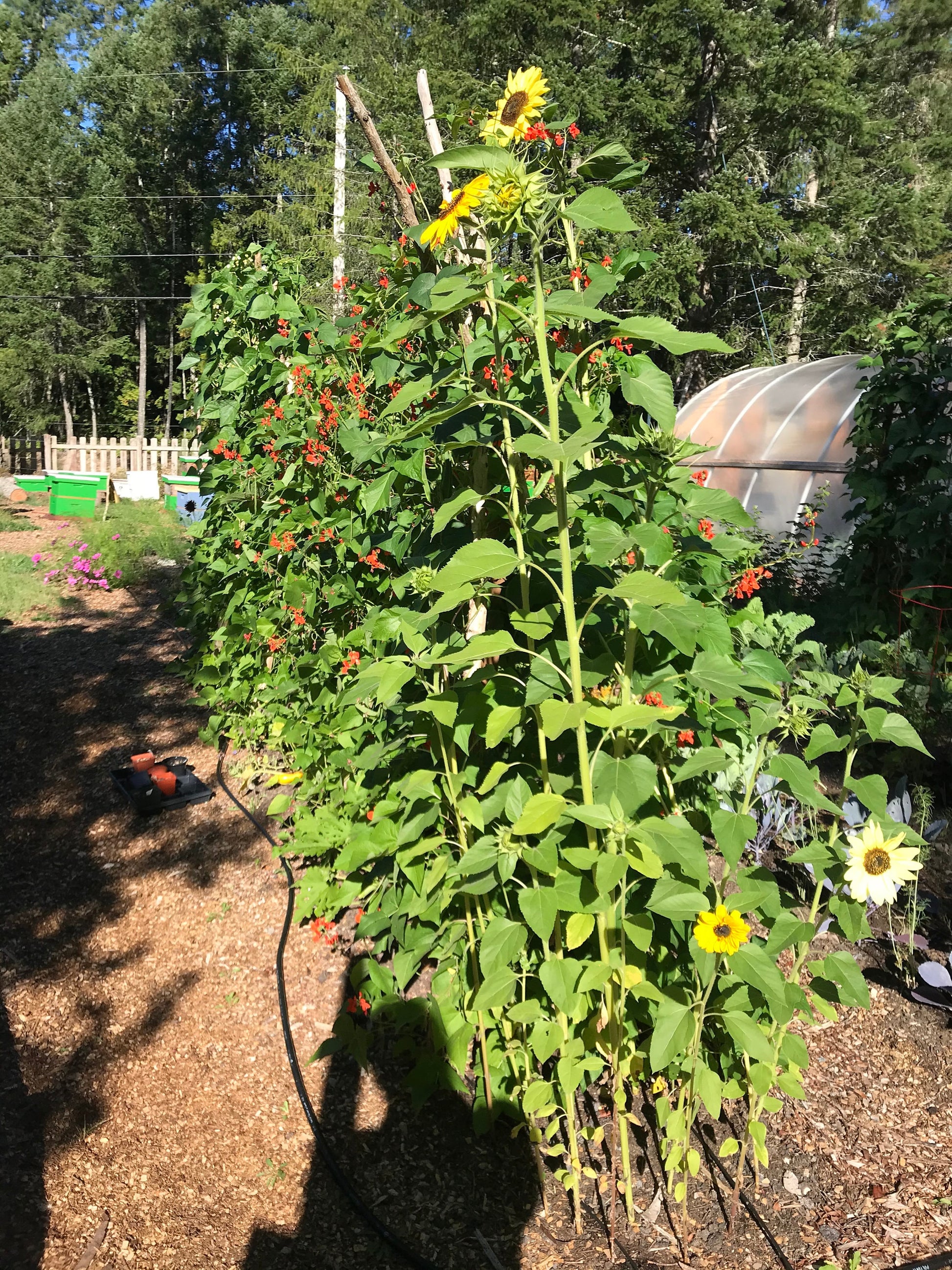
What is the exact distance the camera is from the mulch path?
1.64 meters

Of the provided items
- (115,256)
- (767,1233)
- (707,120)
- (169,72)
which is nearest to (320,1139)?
(767,1233)

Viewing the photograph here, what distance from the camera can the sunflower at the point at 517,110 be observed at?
129cm

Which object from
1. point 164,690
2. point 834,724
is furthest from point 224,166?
point 834,724

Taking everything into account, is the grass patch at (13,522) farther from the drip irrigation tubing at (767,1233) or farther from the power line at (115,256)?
the power line at (115,256)

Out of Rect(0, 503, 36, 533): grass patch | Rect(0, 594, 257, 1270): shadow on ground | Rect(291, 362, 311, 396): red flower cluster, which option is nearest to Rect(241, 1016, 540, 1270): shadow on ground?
Rect(0, 594, 257, 1270): shadow on ground

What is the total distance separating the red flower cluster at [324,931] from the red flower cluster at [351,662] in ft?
2.36

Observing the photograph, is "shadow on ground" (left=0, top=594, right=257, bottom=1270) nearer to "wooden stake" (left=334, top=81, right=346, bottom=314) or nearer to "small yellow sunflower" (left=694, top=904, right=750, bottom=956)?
"small yellow sunflower" (left=694, top=904, right=750, bottom=956)

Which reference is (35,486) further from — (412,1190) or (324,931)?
(412,1190)

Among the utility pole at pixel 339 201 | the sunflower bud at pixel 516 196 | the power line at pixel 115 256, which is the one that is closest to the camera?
the sunflower bud at pixel 516 196

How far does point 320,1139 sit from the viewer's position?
73.4 inches

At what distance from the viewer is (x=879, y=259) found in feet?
55.6

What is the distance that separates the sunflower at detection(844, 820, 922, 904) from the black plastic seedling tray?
271 centimetres

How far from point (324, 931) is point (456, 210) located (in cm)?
193

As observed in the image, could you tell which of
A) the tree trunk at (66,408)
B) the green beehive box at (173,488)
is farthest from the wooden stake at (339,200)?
the tree trunk at (66,408)
